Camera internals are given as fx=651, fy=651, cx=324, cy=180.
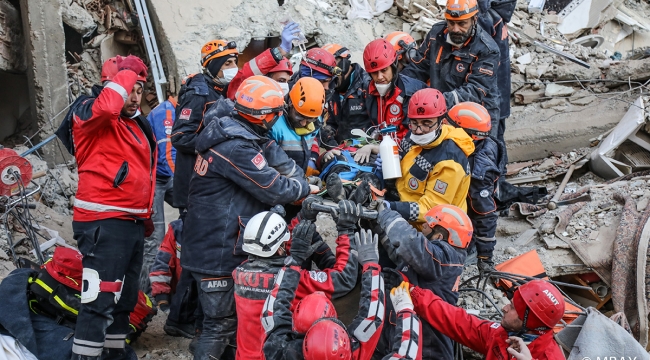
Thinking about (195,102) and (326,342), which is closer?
(326,342)

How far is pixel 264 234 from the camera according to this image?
411 centimetres

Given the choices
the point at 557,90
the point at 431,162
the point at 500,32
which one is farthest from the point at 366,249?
the point at 557,90

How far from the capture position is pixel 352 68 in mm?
6871

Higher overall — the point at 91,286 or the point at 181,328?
the point at 91,286

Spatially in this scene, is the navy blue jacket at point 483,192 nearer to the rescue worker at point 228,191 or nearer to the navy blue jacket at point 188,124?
the rescue worker at point 228,191

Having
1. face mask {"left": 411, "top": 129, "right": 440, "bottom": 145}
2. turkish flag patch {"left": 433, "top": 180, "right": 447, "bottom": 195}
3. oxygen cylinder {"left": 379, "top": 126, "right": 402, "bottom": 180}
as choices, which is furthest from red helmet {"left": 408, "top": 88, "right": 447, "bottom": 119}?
turkish flag patch {"left": 433, "top": 180, "right": 447, "bottom": 195}

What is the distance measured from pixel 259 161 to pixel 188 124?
112 cm

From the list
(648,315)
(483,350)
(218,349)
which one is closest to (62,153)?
(218,349)

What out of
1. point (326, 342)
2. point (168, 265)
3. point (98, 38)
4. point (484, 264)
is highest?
point (326, 342)

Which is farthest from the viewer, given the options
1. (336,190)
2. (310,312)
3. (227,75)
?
(227,75)

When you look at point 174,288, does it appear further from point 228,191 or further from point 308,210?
point 308,210

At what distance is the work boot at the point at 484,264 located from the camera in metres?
5.56

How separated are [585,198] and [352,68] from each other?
275 cm

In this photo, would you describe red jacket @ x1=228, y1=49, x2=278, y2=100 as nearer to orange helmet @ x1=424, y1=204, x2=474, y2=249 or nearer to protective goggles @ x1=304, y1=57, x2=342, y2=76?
protective goggles @ x1=304, y1=57, x2=342, y2=76
